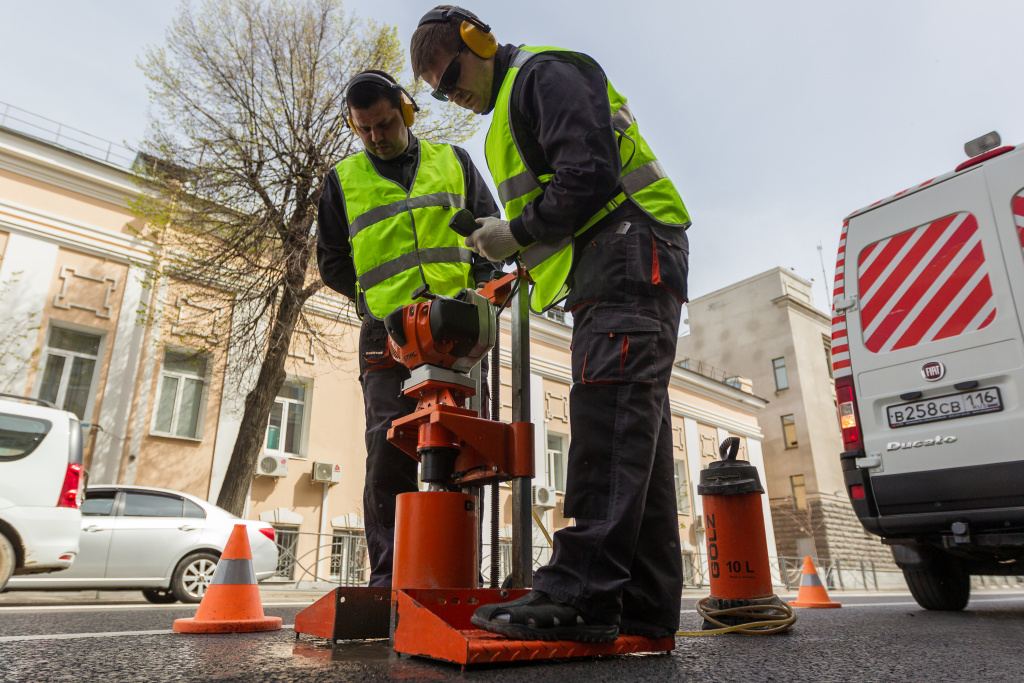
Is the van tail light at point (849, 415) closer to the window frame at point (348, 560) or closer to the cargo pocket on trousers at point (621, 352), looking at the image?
the cargo pocket on trousers at point (621, 352)

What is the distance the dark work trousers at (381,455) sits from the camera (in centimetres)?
242

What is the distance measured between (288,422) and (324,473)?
1.24 m

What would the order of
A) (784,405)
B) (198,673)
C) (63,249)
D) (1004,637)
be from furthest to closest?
(784,405) < (63,249) < (1004,637) < (198,673)

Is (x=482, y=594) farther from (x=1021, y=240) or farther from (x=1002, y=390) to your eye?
(x=1021, y=240)

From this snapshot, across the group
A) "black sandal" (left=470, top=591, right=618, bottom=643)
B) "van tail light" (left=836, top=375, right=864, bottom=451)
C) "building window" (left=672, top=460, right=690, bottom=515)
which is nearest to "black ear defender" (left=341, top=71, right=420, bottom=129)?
"black sandal" (left=470, top=591, right=618, bottom=643)

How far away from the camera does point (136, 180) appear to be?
34.3 ft

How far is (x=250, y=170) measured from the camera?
10.4 metres

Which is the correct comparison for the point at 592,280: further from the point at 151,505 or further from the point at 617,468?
the point at 151,505

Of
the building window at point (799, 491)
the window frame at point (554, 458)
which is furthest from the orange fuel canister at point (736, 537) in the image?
the building window at point (799, 491)

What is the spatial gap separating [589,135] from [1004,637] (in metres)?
2.23

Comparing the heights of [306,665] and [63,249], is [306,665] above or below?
below

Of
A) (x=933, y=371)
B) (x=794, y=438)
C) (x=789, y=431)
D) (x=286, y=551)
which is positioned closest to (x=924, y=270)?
(x=933, y=371)

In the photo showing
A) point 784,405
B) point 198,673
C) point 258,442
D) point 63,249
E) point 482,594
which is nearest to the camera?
point 198,673

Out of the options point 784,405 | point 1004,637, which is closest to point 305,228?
point 1004,637
